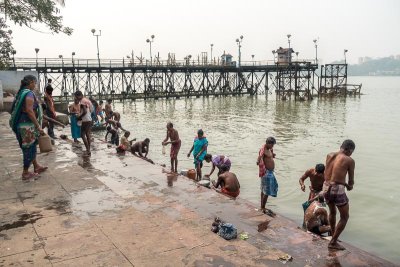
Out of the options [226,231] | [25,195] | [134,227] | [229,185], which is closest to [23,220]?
[25,195]

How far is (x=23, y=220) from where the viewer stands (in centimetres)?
515

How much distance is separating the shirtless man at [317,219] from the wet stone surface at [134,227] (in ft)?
3.23

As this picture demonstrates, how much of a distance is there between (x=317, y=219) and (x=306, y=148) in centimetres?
1083

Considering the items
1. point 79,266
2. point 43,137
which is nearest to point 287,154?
point 43,137

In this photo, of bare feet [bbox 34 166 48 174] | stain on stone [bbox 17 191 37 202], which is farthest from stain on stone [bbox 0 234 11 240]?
bare feet [bbox 34 166 48 174]

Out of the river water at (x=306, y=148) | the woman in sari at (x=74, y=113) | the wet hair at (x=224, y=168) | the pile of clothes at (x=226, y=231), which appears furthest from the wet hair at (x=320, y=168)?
the woman in sari at (x=74, y=113)

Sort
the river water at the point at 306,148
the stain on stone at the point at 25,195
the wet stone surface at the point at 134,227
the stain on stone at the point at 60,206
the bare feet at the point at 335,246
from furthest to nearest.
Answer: the river water at the point at 306,148
the stain on stone at the point at 25,195
the stain on stone at the point at 60,206
the bare feet at the point at 335,246
the wet stone surface at the point at 134,227

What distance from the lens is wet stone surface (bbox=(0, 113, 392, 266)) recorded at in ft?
13.8

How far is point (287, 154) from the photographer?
15633mm

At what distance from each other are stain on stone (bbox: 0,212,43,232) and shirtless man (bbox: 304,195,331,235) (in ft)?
14.2

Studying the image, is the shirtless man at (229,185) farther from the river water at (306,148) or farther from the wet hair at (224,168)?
the river water at (306,148)

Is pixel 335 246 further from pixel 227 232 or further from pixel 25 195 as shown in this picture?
pixel 25 195

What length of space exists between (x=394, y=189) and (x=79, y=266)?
33.4ft

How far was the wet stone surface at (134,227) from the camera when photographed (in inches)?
165
